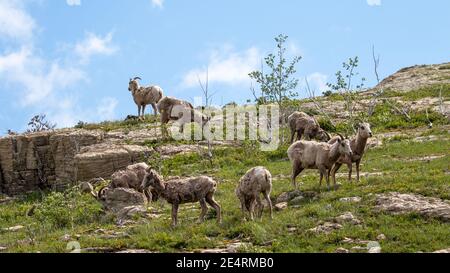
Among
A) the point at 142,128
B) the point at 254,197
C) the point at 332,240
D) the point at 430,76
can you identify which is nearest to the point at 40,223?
the point at 254,197

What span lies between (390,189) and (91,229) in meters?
8.33

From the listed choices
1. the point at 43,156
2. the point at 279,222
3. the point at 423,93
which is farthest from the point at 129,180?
the point at 423,93

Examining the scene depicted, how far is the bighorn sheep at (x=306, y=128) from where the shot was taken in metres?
31.4

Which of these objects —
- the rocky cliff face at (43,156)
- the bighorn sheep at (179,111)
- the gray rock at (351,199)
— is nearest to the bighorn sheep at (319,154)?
the gray rock at (351,199)

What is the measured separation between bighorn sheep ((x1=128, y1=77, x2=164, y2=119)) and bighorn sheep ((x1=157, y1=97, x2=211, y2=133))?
3528 millimetres

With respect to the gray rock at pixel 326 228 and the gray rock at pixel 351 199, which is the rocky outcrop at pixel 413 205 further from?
the gray rock at pixel 326 228

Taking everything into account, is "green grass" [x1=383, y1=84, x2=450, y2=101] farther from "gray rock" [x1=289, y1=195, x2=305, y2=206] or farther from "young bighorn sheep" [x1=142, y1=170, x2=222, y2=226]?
"young bighorn sheep" [x1=142, y1=170, x2=222, y2=226]

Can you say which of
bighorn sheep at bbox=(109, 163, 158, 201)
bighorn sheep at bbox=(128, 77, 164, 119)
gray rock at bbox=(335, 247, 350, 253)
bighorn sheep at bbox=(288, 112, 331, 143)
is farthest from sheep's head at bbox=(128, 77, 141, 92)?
gray rock at bbox=(335, 247, 350, 253)

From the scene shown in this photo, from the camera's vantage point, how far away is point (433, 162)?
992 inches

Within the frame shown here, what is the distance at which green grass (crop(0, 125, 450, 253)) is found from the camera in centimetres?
1692

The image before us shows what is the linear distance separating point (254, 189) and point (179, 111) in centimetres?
1637

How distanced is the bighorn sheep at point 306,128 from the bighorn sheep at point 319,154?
26.4 ft
